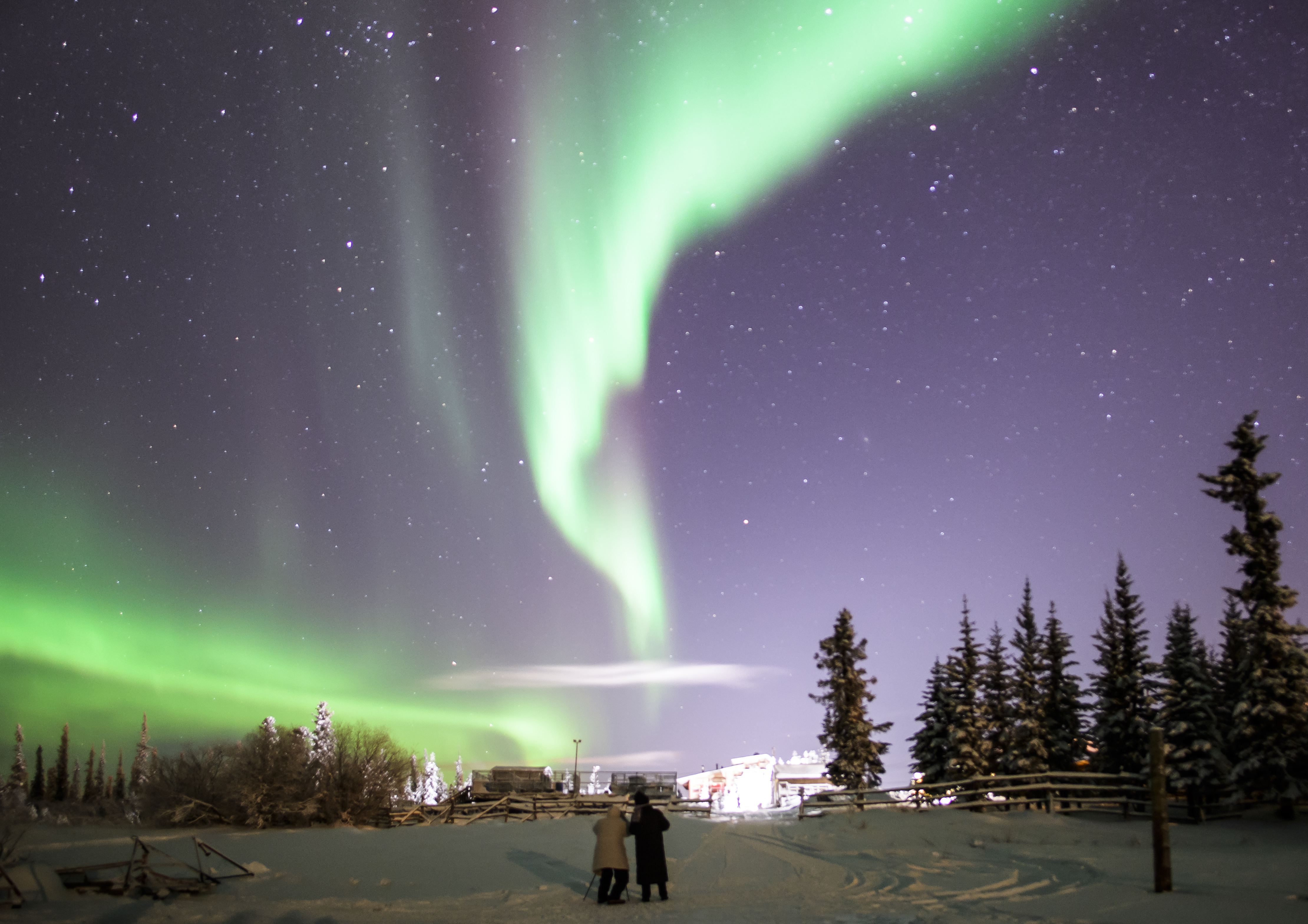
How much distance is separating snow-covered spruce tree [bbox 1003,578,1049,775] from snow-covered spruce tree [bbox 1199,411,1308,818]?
13.2m

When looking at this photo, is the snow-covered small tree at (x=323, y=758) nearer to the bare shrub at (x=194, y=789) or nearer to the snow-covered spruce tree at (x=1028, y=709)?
the bare shrub at (x=194, y=789)

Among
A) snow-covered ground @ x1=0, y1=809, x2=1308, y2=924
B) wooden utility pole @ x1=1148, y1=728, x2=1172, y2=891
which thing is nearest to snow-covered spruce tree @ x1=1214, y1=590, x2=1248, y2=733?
snow-covered ground @ x1=0, y1=809, x2=1308, y2=924

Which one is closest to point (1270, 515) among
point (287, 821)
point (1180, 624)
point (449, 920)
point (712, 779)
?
point (1180, 624)

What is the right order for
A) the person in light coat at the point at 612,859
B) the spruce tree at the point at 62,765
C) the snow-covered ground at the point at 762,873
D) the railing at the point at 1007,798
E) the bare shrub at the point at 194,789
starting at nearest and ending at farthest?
1. the snow-covered ground at the point at 762,873
2. the person in light coat at the point at 612,859
3. the railing at the point at 1007,798
4. the bare shrub at the point at 194,789
5. the spruce tree at the point at 62,765

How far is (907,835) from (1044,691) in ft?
97.0

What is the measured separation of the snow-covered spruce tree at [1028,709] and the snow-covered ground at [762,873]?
1776 centimetres

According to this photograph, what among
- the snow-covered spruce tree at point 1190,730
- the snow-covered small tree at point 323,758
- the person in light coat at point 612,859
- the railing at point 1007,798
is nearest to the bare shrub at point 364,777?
the snow-covered small tree at point 323,758

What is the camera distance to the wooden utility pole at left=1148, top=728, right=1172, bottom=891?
1185 cm

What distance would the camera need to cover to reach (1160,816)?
11.9 m

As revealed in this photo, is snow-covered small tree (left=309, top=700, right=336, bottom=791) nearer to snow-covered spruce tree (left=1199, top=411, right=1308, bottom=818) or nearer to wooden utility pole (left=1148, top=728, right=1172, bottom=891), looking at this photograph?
wooden utility pole (left=1148, top=728, right=1172, bottom=891)

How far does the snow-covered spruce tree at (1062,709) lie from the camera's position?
4641 centimetres

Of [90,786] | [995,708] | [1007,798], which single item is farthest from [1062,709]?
[90,786]

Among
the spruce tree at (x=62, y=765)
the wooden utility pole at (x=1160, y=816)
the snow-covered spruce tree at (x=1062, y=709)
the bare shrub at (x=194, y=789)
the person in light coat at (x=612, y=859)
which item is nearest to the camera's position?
the wooden utility pole at (x=1160, y=816)

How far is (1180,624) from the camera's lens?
40.7 metres
